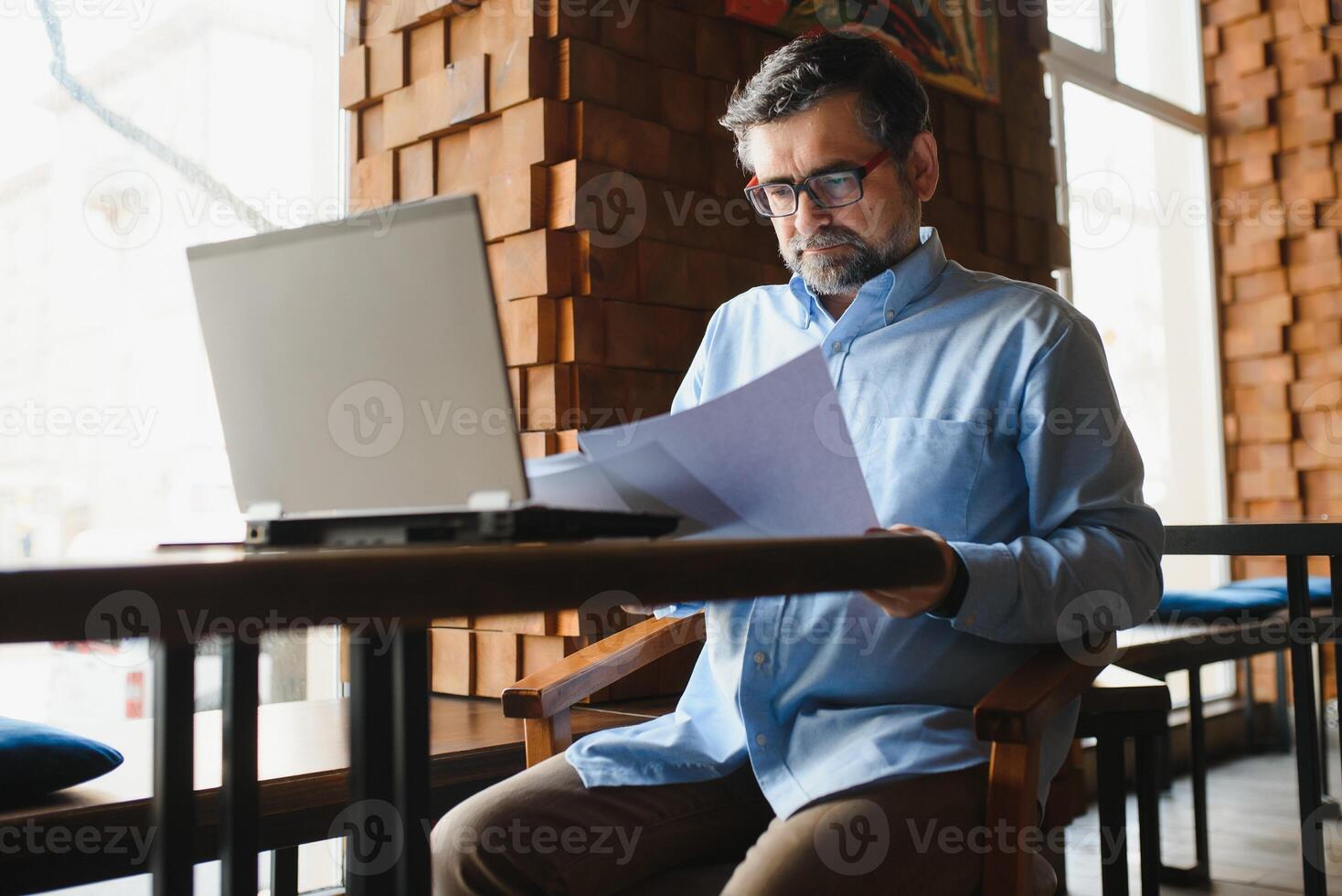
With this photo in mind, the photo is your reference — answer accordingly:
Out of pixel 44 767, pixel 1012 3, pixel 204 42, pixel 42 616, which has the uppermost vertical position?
pixel 1012 3

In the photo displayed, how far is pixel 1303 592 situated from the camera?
2.32m

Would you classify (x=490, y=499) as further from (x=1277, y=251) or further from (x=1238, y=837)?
(x=1277, y=251)

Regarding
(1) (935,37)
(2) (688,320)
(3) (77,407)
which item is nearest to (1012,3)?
(1) (935,37)

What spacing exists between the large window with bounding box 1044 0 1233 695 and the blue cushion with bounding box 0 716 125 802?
11.7 ft

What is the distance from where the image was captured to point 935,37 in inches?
123

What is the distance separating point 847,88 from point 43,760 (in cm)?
131

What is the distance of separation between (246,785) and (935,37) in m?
2.84

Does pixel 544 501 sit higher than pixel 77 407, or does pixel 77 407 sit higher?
pixel 77 407

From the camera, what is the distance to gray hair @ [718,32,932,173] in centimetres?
153

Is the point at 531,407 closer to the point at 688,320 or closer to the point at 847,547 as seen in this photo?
the point at 688,320

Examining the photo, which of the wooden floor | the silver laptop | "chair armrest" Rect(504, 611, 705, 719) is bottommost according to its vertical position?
the wooden floor

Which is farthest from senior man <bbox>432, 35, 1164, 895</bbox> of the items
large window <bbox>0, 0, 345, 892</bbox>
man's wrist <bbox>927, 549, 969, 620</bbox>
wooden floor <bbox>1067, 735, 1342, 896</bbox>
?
wooden floor <bbox>1067, 735, 1342, 896</bbox>

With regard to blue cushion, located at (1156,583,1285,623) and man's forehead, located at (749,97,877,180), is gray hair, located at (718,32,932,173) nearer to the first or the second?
man's forehead, located at (749,97,877,180)

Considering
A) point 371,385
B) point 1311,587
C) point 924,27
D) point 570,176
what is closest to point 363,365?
point 371,385
